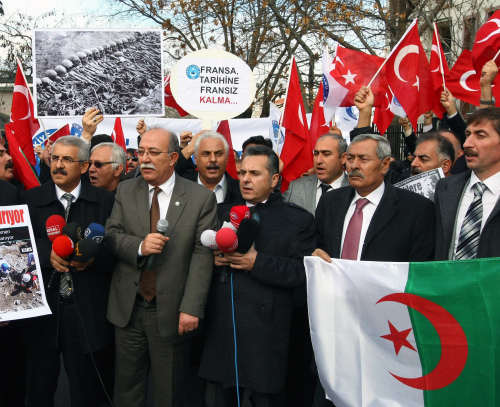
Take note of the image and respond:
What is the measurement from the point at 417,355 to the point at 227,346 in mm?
1200

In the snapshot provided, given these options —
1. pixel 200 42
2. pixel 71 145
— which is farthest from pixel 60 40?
pixel 200 42

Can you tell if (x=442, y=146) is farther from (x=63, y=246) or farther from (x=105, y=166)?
(x=63, y=246)

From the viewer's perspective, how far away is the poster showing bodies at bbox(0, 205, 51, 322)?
11.4ft

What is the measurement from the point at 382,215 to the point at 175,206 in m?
1.39

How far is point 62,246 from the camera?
3.33 metres

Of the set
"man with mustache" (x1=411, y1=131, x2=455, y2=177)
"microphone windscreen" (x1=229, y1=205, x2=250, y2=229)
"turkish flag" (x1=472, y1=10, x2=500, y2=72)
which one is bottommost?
"microphone windscreen" (x1=229, y1=205, x2=250, y2=229)

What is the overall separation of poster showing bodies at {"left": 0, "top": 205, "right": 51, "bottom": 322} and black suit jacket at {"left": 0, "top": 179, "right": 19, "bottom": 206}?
0.76ft

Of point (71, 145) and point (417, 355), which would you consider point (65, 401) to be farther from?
point (417, 355)

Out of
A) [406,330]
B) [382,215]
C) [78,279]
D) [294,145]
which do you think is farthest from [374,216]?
[294,145]

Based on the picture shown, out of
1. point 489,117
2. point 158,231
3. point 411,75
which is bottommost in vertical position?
point 158,231

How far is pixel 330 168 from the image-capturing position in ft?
15.4

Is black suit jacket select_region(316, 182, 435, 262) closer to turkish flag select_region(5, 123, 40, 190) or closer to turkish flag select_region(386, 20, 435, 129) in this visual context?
turkish flag select_region(386, 20, 435, 129)

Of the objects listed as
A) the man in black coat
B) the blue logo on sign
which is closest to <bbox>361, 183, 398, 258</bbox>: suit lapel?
the man in black coat

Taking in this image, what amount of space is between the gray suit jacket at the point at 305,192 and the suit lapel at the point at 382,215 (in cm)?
109
